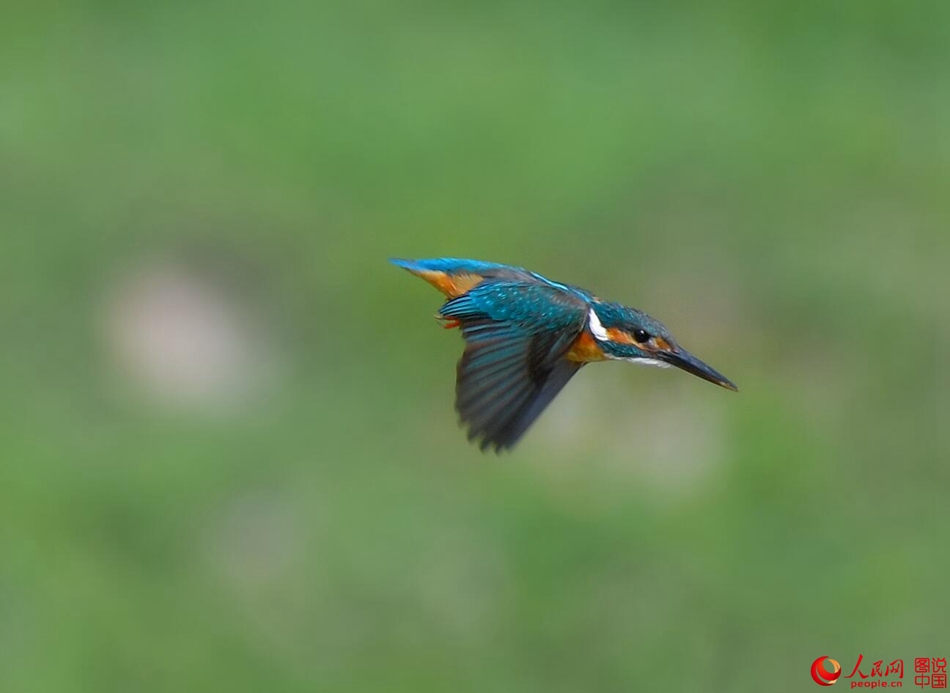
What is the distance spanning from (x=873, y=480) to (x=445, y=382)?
2.01 meters

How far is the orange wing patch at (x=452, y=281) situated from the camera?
4668 mm

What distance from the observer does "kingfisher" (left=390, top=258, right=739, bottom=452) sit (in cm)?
423

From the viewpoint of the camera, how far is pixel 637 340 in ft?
14.2

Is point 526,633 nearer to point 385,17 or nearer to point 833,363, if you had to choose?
point 833,363

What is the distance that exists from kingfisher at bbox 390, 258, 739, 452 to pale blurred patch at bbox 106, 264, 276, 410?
469cm

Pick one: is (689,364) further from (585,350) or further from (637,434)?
(637,434)

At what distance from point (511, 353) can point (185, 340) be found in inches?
203

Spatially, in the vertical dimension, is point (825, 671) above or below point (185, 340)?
below

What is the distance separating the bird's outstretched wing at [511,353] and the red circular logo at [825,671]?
11.7 feet

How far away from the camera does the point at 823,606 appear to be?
8.03m
